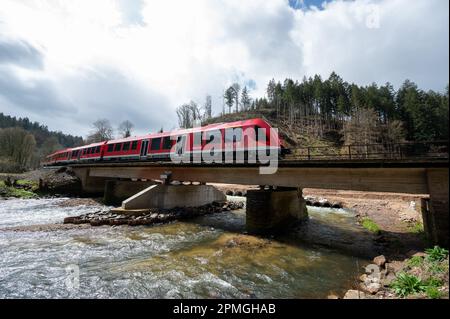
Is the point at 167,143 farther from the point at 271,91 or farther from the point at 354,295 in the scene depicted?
the point at 271,91

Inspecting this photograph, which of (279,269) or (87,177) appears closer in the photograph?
(279,269)

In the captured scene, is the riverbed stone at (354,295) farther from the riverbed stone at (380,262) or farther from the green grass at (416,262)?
the riverbed stone at (380,262)

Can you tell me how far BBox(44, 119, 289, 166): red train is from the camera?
16.2 m

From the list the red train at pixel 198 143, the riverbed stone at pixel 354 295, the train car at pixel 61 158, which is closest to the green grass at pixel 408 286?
the riverbed stone at pixel 354 295

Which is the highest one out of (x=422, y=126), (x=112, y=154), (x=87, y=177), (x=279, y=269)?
(x=422, y=126)

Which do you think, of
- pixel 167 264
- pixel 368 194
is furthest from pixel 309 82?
pixel 167 264

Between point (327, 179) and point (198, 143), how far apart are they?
1075 centimetres

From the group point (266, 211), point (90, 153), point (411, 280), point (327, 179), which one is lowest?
point (411, 280)

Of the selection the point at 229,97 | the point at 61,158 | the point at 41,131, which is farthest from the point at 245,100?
the point at 41,131

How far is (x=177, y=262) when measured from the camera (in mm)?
10234

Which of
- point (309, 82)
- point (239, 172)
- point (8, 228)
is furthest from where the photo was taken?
point (309, 82)

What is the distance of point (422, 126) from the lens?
51.4 metres
